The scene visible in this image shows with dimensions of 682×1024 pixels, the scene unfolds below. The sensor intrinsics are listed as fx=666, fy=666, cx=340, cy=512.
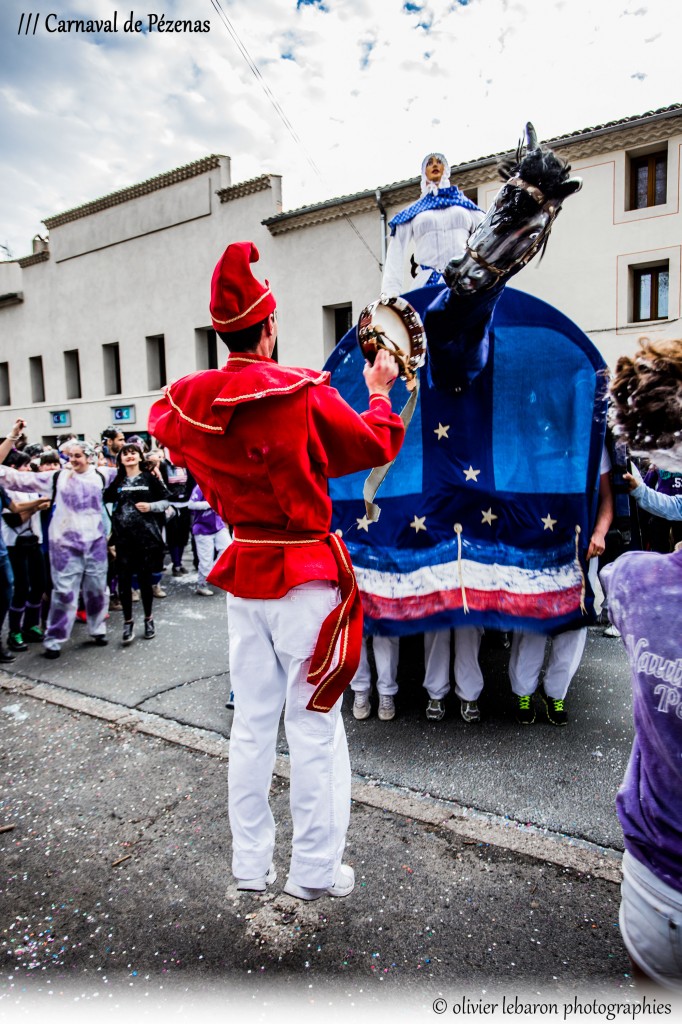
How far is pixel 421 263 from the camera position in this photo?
13.8ft

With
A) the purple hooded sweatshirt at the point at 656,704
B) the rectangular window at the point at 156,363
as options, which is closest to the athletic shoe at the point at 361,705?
the purple hooded sweatshirt at the point at 656,704

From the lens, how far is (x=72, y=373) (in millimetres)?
21062

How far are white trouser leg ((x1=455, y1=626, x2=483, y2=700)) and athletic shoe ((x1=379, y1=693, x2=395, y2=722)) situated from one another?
1.38ft

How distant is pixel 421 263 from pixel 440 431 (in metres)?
1.22

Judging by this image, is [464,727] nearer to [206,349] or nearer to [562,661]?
A: [562,661]

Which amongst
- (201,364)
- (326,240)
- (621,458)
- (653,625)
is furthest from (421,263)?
(201,364)

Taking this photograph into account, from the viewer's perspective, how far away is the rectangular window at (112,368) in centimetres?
1982

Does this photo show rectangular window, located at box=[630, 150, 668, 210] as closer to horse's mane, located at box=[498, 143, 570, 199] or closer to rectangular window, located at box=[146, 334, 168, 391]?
horse's mane, located at box=[498, 143, 570, 199]

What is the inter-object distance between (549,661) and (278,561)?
7.63 ft

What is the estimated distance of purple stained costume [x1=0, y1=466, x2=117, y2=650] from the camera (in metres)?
5.65

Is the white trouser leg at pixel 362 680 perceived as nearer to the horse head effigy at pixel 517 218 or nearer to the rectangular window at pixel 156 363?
the horse head effigy at pixel 517 218

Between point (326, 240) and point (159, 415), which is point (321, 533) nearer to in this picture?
point (159, 415)

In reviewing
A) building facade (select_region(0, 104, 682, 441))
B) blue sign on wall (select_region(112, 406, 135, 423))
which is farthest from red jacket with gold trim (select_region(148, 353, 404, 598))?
blue sign on wall (select_region(112, 406, 135, 423))

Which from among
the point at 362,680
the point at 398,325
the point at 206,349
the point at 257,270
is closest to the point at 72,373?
the point at 206,349
